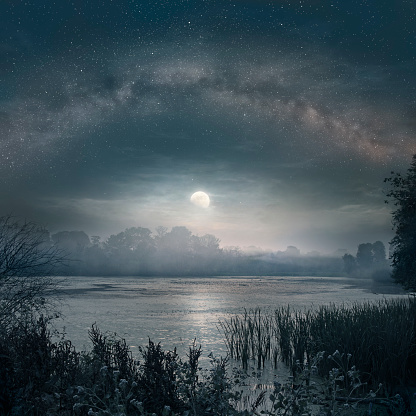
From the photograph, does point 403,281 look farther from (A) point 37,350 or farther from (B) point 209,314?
(A) point 37,350

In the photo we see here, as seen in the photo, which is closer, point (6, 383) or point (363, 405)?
point (6, 383)

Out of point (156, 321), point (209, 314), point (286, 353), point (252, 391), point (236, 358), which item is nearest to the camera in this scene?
point (252, 391)

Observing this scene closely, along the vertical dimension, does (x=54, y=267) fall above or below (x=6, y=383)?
above

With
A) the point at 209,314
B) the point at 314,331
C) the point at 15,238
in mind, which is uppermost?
the point at 15,238

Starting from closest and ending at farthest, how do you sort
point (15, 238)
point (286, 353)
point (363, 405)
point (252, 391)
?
point (363, 405) < point (252, 391) < point (15, 238) < point (286, 353)

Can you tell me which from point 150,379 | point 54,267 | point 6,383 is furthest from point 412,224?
point 6,383

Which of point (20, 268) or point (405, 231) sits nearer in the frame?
point (20, 268)

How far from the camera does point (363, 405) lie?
11.3 metres

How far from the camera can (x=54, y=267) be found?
15.5 meters

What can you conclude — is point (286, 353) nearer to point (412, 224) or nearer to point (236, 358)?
point (236, 358)

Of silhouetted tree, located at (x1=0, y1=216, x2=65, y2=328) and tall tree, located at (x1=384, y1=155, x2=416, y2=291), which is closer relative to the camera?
silhouetted tree, located at (x1=0, y1=216, x2=65, y2=328)

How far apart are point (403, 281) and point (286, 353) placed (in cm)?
2268

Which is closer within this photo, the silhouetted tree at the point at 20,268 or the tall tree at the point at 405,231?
the silhouetted tree at the point at 20,268

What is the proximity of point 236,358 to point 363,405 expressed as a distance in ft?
24.6
